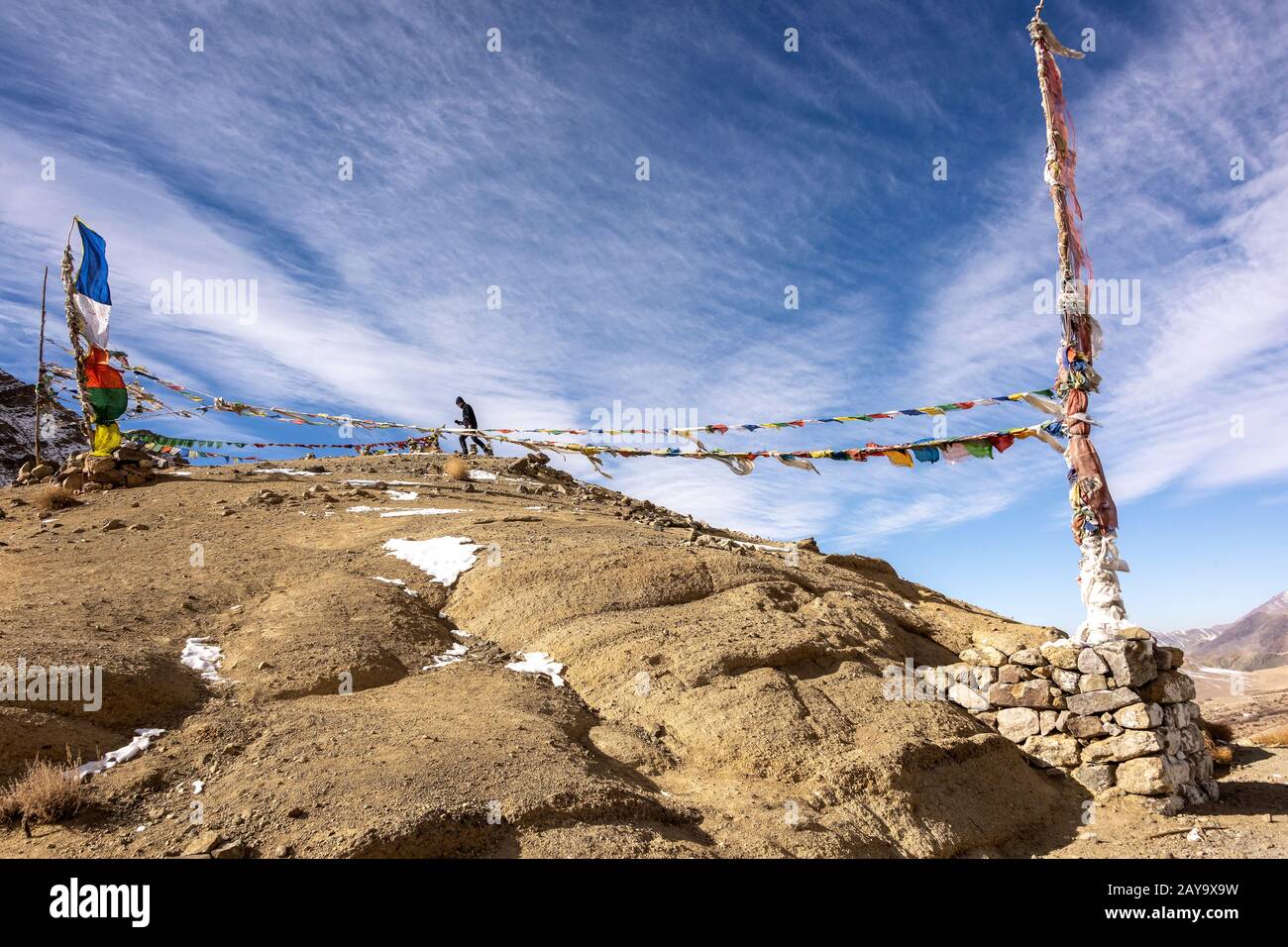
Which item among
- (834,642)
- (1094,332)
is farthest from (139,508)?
(1094,332)

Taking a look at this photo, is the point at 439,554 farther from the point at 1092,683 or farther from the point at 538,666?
the point at 1092,683

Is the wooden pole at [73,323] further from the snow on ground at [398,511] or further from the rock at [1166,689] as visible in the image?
the rock at [1166,689]

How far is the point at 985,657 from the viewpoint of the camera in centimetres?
1063

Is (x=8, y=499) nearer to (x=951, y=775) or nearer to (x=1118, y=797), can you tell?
(x=951, y=775)

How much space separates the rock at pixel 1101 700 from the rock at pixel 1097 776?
2.13 feet

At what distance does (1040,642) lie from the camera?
35.3 ft

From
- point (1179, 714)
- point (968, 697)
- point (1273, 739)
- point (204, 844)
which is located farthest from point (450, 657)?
point (1273, 739)

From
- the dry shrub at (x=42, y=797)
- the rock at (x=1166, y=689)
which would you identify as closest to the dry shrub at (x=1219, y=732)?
the rock at (x=1166, y=689)

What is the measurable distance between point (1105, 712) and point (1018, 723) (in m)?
1.03

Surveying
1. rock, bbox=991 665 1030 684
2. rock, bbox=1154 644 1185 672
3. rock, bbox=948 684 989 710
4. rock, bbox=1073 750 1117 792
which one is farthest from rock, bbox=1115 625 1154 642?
rock, bbox=948 684 989 710

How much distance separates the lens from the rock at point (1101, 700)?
31.0 ft

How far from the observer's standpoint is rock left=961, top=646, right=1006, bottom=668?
10.4 m
